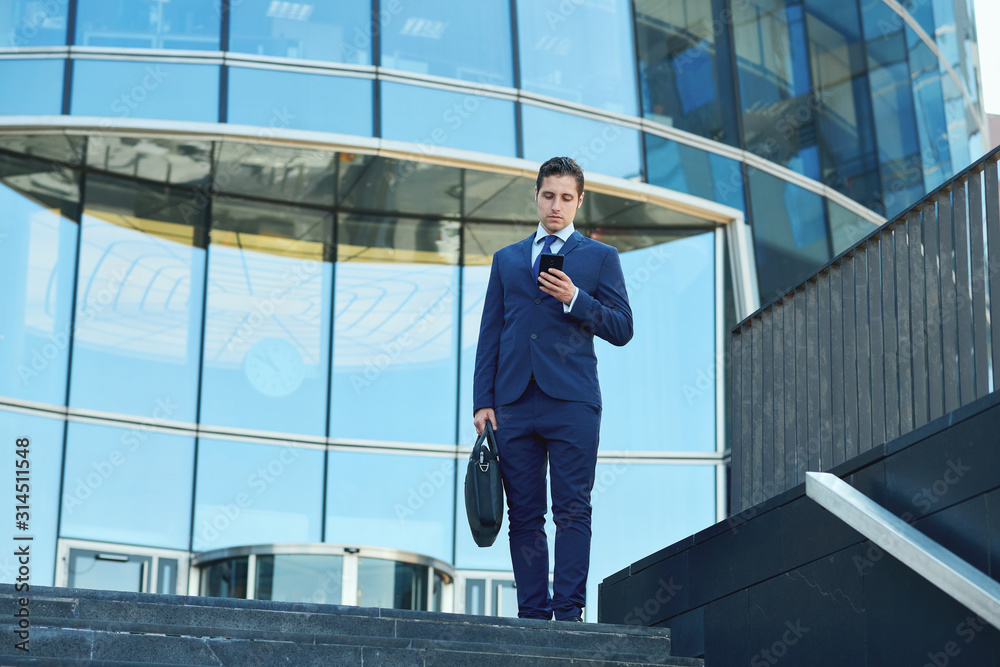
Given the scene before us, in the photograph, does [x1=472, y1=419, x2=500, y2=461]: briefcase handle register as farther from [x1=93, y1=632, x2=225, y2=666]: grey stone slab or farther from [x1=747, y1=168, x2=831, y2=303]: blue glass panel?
[x1=747, y1=168, x2=831, y2=303]: blue glass panel

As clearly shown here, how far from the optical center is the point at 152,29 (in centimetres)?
1170

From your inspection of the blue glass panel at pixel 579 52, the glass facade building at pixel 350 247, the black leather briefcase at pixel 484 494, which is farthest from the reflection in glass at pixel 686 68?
the black leather briefcase at pixel 484 494

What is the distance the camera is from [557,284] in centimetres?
473

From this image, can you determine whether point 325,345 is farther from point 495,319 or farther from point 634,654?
point 634,654

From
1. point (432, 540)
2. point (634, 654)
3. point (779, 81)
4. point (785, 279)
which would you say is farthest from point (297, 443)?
point (634, 654)

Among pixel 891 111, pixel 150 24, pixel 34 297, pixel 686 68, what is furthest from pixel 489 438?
pixel 891 111

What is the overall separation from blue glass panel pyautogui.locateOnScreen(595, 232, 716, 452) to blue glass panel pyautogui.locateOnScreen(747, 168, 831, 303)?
552mm

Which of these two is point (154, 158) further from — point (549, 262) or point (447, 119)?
point (549, 262)

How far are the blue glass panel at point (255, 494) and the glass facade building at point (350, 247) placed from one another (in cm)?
2

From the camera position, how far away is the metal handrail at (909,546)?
11.0 ft

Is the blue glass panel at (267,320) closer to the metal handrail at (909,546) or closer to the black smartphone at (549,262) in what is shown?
the black smartphone at (549,262)

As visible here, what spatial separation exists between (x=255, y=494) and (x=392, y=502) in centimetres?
139

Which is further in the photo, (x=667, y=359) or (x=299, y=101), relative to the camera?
(x=667, y=359)
